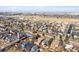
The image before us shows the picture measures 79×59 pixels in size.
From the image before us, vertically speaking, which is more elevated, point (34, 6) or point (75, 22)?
point (34, 6)

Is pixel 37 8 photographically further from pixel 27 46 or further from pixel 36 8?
pixel 27 46

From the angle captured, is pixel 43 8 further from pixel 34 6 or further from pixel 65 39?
pixel 65 39

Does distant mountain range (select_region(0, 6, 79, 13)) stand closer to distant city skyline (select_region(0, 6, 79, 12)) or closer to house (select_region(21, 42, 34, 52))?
distant city skyline (select_region(0, 6, 79, 12))

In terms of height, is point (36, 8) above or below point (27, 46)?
above

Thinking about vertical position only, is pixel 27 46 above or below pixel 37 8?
below

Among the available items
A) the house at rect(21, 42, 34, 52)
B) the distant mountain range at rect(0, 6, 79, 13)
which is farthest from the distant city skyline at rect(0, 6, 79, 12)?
the house at rect(21, 42, 34, 52)

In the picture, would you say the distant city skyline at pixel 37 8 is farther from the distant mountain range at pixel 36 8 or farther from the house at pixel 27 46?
the house at pixel 27 46

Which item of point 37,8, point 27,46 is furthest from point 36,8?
point 27,46

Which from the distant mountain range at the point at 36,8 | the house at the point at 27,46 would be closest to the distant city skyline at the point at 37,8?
the distant mountain range at the point at 36,8
